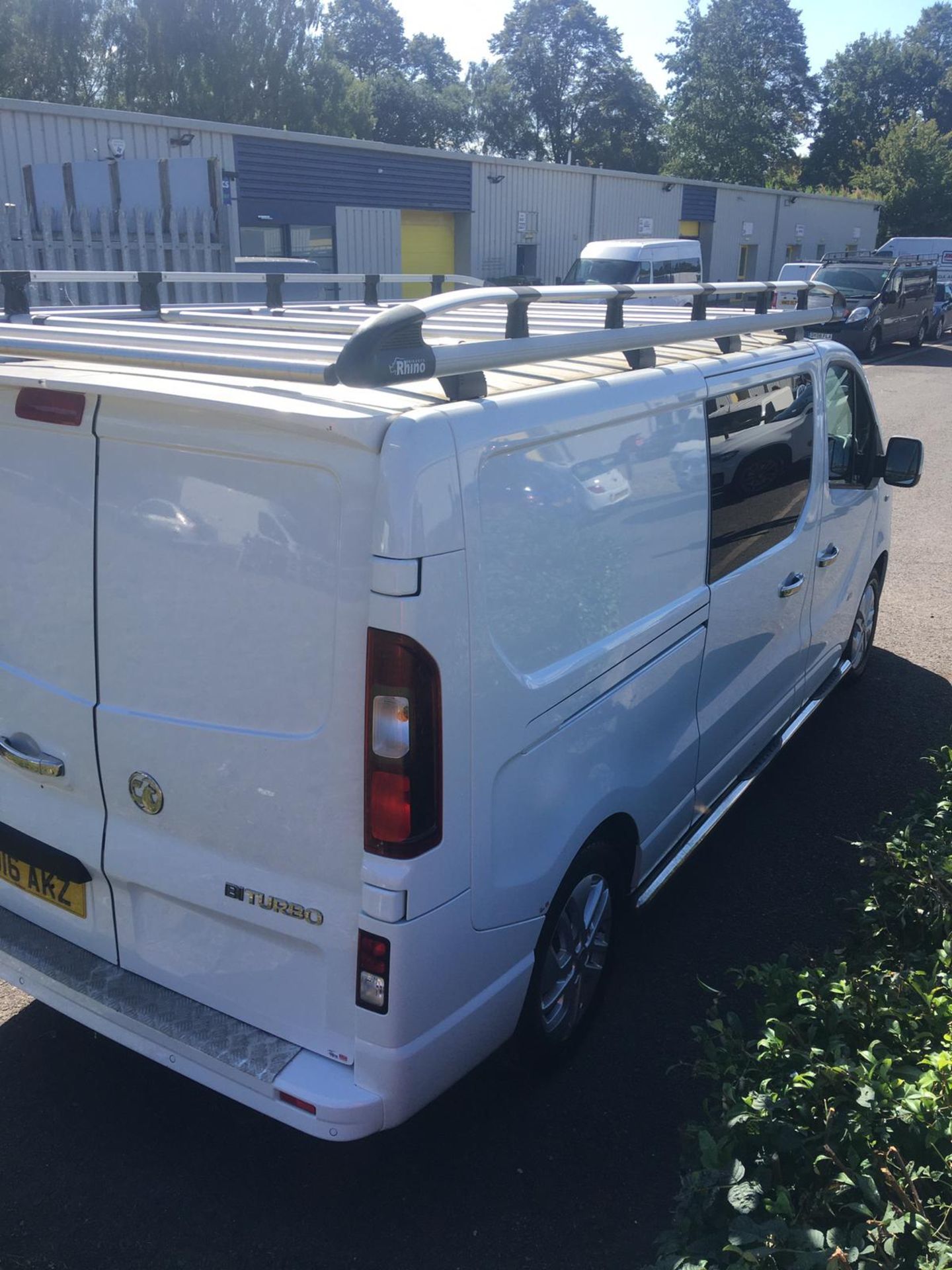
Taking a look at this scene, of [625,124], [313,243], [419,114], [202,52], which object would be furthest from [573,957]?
[625,124]

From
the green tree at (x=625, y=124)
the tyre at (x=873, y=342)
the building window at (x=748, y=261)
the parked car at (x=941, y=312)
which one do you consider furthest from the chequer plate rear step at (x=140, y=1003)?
the green tree at (x=625, y=124)

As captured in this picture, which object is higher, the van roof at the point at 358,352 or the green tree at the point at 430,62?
the green tree at the point at 430,62

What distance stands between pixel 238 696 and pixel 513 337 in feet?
3.88

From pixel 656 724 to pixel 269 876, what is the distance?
1401mm

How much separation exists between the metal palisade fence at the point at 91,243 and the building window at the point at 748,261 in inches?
1298

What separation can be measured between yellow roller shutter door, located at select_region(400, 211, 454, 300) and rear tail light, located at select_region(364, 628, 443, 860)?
24368 mm

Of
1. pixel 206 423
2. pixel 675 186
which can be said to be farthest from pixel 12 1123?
pixel 675 186

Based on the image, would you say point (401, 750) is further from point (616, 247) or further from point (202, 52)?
point (202, 52)

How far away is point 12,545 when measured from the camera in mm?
2707

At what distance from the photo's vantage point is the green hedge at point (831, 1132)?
6.05 feet

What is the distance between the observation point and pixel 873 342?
77.9 feet

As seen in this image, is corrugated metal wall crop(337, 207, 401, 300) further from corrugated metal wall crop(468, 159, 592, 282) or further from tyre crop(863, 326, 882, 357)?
tyre crop(863, 326, 882, 357)

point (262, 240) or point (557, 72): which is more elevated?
point (557, 72)

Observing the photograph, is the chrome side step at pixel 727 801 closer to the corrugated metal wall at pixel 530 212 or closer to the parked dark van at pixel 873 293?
the parked dark van at pixel 873 293
